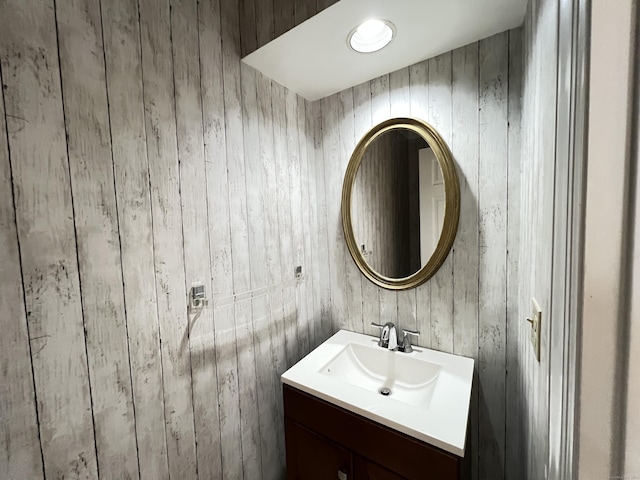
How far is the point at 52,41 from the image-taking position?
671 millimetres

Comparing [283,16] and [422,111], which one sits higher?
[283,16]

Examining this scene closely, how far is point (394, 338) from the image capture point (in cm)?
125

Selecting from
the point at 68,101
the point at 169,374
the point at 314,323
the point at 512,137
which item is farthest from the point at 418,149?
the point at 169,374

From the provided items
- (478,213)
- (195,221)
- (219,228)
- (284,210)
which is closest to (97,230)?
(195,221)

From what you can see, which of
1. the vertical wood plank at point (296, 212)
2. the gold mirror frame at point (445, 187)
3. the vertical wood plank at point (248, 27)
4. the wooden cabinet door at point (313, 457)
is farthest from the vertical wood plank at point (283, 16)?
the wooden cabinet door at point (313, 457)

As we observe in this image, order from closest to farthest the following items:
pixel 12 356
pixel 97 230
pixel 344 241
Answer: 1. pixel 12 356
2. pixel 97 230
3. pixel 344 241

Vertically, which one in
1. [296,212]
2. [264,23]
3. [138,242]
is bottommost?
[138,242]

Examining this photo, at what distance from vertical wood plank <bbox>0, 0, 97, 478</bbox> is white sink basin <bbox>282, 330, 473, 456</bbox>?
2.23 feet

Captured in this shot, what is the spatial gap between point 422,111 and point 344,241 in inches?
30.1

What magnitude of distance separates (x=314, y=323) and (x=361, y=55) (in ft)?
4.71

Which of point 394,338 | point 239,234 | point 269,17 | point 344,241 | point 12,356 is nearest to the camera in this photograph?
point 12,356

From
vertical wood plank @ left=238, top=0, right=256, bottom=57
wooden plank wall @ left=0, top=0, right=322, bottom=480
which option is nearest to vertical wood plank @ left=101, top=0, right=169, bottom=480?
wooden plank wall @ left=0, top=0, right=322, bottom=480

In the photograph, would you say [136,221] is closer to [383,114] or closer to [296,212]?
[296,212]

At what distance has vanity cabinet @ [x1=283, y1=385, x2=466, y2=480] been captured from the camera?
79 centimetres
